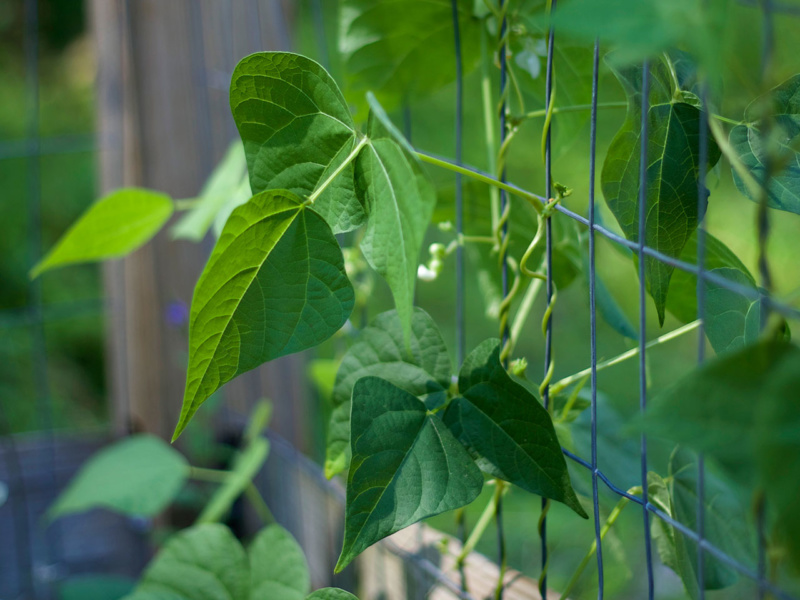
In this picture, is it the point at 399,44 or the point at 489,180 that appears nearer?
the point at 489,180

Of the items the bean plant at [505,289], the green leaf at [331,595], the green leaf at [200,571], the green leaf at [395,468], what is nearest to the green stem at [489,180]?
the bean plant at [505,289]

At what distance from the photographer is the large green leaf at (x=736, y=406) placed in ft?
0.70

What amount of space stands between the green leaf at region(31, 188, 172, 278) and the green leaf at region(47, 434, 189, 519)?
0.37 metres

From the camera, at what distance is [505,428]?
38 centimetres

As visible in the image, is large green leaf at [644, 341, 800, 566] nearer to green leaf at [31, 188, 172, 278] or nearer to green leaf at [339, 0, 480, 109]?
green leaf at [339, 0, 480, 109]

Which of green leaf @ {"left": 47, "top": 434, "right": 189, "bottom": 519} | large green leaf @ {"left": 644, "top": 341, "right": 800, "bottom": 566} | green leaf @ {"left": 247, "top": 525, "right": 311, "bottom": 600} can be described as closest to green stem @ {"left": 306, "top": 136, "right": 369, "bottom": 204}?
large green leaf @ {"left": 644, "top": 341, "right": 800, "bottom": 566}

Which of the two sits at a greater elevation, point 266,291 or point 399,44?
point 399,44

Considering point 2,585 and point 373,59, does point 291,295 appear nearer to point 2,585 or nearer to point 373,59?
point 373,59

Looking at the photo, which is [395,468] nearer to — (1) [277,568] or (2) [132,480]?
(1) [277,568]

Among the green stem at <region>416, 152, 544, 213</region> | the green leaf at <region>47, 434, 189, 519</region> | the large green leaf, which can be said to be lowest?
the green leaf at <region>47, 434, 189, 519</region>

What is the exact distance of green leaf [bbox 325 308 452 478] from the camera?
427 millimetres

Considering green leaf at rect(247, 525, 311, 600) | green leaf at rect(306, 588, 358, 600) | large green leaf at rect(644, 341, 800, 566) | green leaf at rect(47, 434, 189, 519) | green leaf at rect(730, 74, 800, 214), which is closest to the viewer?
large green leaf at rect(644, 341, 800, 566)

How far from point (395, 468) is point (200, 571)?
331 millimetres

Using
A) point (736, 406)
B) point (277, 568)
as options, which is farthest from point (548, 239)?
point (277, 568)
